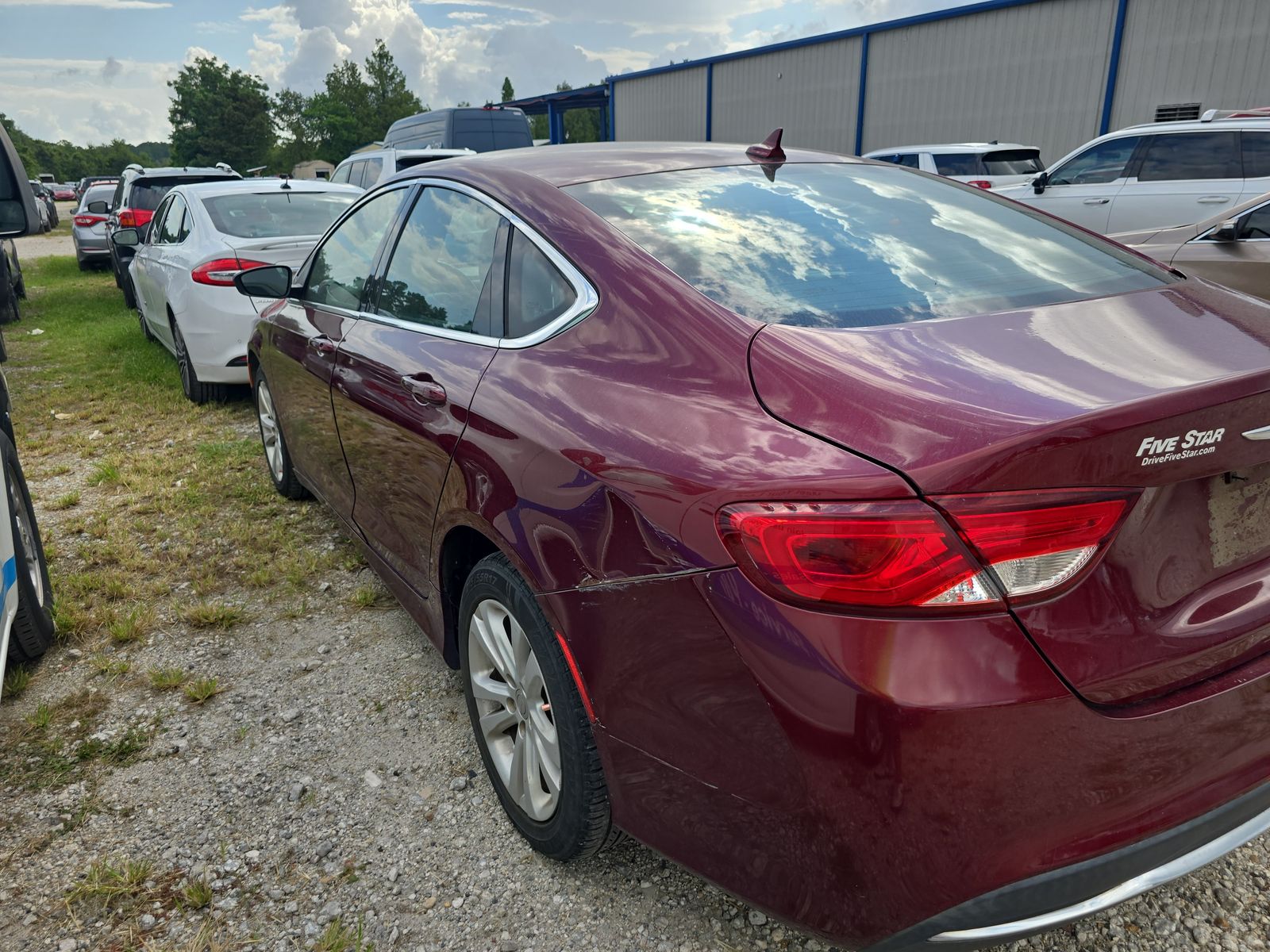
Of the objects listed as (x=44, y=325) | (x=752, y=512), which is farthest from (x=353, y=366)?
(x=44, y=325)

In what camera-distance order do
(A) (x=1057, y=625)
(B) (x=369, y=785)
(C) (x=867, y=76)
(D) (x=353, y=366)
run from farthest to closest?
(C) (x=867, y=76) < (D) (x=353, y=366) < (B) (x=369, y=785) < (A) (x=1057, y=625)

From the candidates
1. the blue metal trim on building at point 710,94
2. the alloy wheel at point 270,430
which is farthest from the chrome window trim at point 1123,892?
the blue metal trim on building at point 710,94

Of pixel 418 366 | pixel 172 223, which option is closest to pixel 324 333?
pixel 418 366

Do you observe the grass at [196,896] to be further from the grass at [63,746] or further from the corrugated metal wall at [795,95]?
the corrugated metal wall at [795,95]

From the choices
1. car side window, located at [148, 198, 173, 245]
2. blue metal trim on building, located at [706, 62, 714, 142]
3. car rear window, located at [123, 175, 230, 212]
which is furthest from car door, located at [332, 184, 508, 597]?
blue metal trim on building, located at [706, 62, 714, 142]

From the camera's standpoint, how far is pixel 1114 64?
16672 mm

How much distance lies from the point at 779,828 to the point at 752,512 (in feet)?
1.70

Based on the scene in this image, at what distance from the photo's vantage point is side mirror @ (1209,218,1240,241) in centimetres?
544

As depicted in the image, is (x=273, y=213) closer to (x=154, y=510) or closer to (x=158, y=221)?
(x=158, y=221)

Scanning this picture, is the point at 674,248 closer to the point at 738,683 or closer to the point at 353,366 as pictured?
the point at 738,683

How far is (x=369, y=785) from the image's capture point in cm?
253

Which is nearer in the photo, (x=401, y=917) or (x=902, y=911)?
(x=902, y=911)

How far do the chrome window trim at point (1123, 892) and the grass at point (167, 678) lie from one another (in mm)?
2639

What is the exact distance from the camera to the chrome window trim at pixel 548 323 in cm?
199
